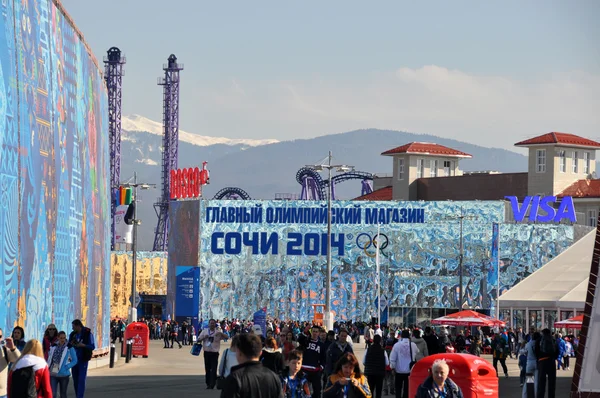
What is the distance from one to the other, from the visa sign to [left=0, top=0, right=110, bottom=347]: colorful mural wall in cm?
4551

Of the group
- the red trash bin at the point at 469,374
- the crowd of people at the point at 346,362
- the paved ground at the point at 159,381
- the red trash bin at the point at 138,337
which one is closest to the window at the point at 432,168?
the paved ground at the point at 159,381

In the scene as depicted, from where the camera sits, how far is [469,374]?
61.2 feet

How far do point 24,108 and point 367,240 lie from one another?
5710 cm

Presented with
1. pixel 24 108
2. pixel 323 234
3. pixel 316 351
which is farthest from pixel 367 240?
pixel 316 351

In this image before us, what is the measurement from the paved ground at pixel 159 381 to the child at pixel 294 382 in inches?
388

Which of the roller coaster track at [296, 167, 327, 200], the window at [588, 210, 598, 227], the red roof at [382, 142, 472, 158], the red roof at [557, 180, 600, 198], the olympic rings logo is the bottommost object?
the olympic rings logo

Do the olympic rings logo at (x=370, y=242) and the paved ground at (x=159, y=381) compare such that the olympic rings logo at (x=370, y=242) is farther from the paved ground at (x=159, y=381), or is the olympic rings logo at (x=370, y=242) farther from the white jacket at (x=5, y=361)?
the white jacket at (x=5, y=361)

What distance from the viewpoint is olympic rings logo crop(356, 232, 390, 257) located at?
83.6m

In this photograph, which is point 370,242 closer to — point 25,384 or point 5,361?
point 5,361

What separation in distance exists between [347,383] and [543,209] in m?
73.1

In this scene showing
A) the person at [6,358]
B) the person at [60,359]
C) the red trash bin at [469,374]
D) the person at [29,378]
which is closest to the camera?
the person at [29,378]

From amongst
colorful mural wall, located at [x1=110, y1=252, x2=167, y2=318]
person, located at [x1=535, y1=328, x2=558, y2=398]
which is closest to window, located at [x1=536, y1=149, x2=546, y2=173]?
colorful mural wall, located at [x1=110, y1=252, x2=167, y2=318]

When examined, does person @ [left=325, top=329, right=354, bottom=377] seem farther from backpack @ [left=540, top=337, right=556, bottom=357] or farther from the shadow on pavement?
the shadow on pavement

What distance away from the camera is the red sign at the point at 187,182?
289ft
